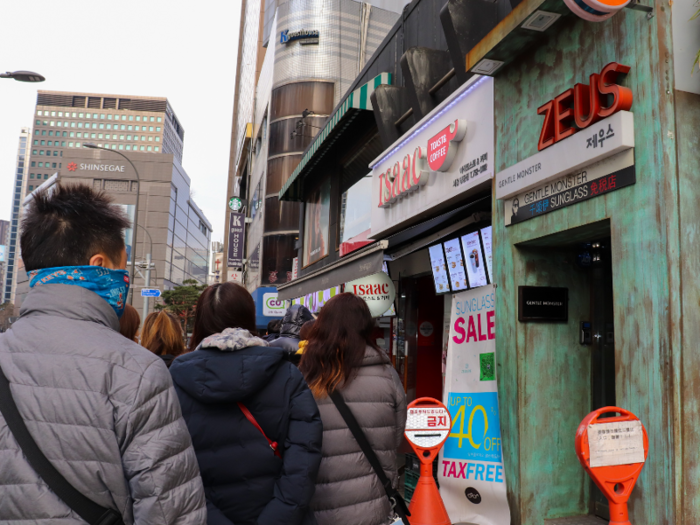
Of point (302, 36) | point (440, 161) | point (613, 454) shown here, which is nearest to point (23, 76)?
point (440, 161)

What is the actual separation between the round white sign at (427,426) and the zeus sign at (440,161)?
2486 millimetres

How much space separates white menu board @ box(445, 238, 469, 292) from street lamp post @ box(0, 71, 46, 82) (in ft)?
43.7

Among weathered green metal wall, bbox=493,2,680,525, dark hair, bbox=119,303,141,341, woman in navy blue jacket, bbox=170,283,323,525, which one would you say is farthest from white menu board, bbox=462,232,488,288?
woman in navy blue jacket, bbox=170,283,323,525

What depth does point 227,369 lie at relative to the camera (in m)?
2.63

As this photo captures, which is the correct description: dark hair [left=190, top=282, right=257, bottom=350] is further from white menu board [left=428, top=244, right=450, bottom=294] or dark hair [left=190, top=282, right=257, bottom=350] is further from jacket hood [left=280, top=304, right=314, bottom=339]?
white menu board [left=428, top=244, right=450, bottom=294]

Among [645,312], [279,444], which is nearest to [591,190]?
[645,312]

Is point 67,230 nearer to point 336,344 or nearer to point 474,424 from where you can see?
point 336,344

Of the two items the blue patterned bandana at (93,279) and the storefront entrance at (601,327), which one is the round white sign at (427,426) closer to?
the storefront entrance at (601,327)

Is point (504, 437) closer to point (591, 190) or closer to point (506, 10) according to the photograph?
point (591, 190)

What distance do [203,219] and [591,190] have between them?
14550 centimetres

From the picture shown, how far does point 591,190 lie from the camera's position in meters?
4.31

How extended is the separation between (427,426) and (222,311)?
2475 millimetres

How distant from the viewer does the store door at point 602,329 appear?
5188 millimetres

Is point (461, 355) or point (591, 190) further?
point (461, 355)
